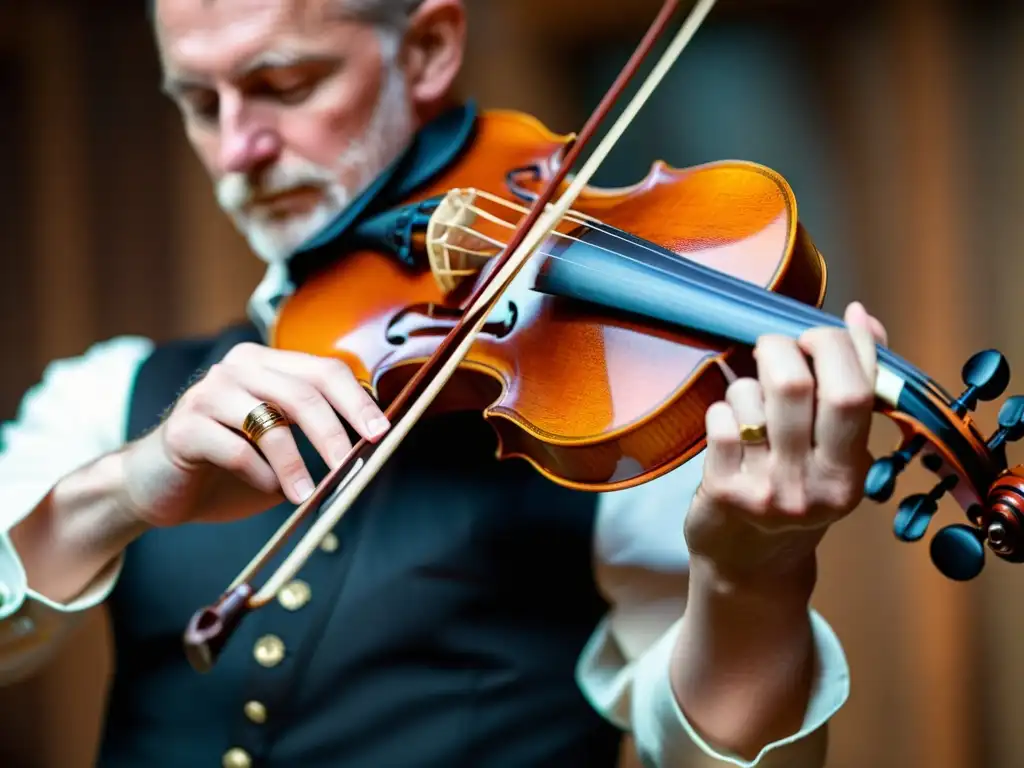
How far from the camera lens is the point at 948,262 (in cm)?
113

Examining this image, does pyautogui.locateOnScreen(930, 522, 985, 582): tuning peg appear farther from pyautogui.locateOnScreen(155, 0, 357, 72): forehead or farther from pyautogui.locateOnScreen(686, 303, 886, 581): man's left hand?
pyautogui.locateOnScreen(155, 0, 357, 72): forehead

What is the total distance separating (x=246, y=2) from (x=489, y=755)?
482 mm

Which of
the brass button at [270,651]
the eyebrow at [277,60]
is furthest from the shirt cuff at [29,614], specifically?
the eyebrow at [277,60]

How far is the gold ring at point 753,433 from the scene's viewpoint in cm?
42

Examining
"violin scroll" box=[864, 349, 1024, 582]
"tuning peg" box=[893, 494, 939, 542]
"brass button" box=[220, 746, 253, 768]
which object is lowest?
"brass button" box=[220, 746, 253, 768]

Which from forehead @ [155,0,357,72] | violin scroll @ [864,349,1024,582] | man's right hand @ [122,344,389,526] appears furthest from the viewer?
forehead @ [155,0,357,72]

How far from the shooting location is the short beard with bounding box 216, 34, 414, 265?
0.68 m

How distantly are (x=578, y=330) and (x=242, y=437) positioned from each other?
168mm

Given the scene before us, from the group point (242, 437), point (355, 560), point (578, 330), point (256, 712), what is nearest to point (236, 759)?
point (256, 712)

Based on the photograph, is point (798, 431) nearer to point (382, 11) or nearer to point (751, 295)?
point (751, 295)

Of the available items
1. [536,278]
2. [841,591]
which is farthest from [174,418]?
[841,591]

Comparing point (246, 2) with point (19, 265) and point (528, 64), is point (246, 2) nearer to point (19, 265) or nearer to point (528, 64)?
point (528, 64)

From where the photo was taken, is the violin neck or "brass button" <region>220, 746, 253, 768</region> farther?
"brass button" <region>220, 746, 253, 768</region>

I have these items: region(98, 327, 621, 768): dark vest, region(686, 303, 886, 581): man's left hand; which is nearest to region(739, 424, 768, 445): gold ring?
region(686, 303, 886, 581): man's left hand
